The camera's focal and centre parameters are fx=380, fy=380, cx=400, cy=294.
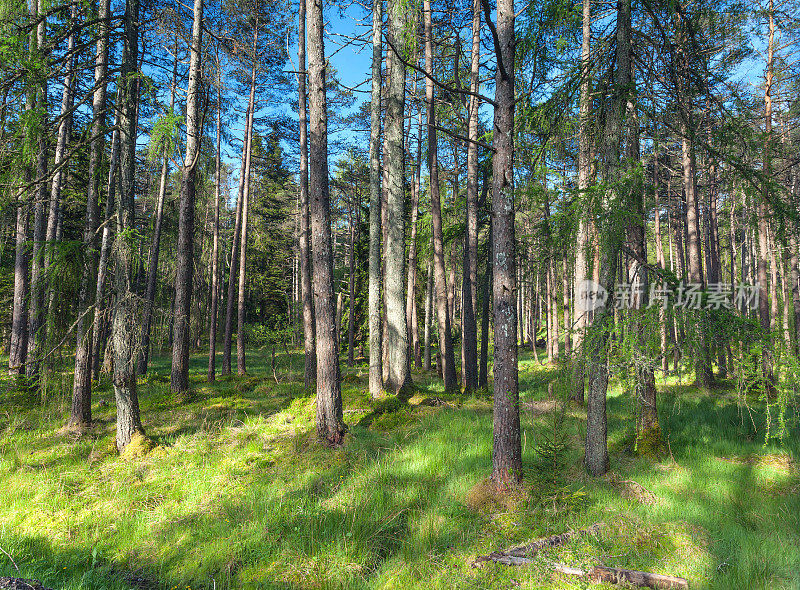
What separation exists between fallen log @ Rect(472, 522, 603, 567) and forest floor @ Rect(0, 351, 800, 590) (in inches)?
2.9

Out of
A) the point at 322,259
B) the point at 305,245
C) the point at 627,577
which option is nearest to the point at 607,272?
the point at 627,577

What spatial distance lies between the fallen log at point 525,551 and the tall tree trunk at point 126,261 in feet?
21.5

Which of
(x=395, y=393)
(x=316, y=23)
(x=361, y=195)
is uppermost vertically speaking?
(x=361, y=195)

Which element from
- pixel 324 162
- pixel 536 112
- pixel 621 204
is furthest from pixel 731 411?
pixel 324 162

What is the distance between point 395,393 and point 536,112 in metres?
6.86

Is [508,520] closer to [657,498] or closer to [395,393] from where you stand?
[657,498]

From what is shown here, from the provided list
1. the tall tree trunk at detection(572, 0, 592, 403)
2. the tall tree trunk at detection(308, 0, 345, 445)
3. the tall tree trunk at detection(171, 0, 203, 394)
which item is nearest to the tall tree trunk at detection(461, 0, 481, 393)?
the tall tree trunk at detection(572, 0, 592, 403)

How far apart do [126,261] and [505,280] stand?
21.6 feet

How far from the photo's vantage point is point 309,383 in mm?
12156

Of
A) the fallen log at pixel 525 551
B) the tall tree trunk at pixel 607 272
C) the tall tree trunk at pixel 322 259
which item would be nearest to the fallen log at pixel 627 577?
the fallen log at pixel 525 551

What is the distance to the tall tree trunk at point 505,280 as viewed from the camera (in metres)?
4.89

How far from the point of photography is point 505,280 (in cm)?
493

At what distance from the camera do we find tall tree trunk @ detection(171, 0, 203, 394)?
33.8 ft

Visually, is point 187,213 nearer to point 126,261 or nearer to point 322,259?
point 126,261
